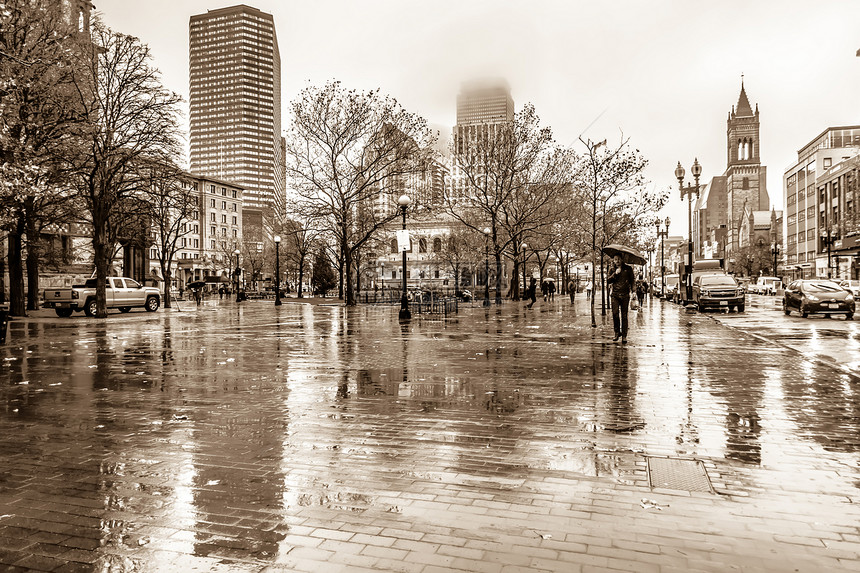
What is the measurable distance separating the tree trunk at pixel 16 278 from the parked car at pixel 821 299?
36279mm

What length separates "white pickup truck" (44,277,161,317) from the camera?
99.8 ft

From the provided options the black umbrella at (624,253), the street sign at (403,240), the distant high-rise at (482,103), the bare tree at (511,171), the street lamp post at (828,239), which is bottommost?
the black umbrella at (624,253)

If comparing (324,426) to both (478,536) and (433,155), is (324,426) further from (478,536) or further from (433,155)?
(433,155)

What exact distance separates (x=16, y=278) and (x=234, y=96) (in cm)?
17173

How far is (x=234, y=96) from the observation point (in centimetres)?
18612

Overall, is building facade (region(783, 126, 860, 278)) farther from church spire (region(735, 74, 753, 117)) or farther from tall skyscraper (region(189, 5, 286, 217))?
tall skyscraper (region(189, 5, 286, 217))

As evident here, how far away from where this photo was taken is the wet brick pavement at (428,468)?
3451 mm

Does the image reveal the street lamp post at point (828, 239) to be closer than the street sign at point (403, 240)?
No

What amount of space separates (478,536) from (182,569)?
1656mm

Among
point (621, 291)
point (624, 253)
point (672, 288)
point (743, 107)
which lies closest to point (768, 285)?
point (672, 288)

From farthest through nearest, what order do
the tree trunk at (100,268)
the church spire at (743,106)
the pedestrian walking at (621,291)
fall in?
1. the church spire at (743,106)
2. the tree trunk at (100,268)
3. the pedestrian walking at (621,291)

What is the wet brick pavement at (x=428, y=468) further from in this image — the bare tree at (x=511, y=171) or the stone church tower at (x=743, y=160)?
the stone church tower at (x=743, y=160)

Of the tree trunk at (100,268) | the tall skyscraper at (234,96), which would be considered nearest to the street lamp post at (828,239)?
the tree trunk at (100,268)

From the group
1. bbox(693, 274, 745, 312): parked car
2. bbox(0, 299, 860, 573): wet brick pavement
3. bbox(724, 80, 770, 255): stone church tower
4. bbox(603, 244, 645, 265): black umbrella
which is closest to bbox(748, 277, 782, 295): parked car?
bbox(693, 274, 745, 312): parked car
